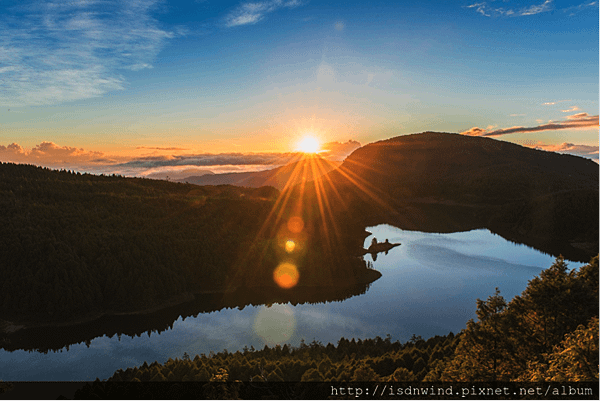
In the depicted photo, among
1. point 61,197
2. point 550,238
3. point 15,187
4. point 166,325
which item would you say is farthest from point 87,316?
point 550,238

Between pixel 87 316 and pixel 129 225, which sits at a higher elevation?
pixel 129 225

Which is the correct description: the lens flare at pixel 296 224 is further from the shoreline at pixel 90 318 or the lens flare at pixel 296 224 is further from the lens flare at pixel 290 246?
the shoreline at pixel 90 318

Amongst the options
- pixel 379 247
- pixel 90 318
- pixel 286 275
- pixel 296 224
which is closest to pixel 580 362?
pixel 90 318

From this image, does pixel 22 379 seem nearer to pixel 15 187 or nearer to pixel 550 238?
pixel 15 187

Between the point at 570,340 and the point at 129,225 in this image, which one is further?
the point at 129,225

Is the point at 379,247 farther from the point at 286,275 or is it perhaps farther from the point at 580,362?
the point at 580,362

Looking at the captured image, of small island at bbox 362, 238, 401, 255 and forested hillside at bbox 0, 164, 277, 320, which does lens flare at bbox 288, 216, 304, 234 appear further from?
small island at bbox 362, 238, 401, 255

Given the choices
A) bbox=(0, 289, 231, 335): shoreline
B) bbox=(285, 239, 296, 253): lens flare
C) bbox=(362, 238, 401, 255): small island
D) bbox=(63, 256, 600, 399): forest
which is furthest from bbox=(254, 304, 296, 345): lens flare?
bbox=(362, 238, 401, 255): small island
